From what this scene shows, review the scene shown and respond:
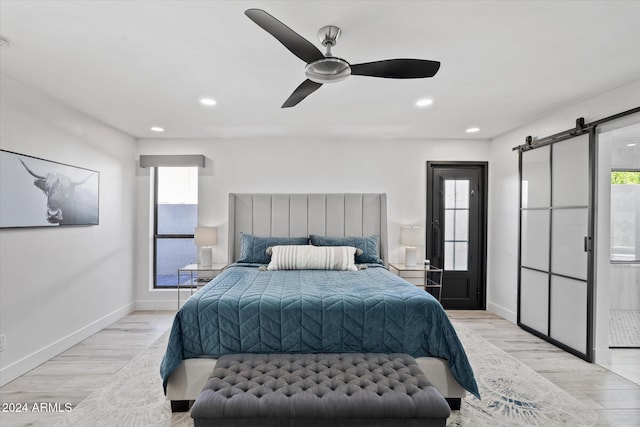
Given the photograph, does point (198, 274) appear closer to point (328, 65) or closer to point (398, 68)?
point (328, 65)

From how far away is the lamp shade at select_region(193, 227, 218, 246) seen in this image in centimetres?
419

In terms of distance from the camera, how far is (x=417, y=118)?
3.63m

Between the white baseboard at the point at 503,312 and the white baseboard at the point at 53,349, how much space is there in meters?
5.07

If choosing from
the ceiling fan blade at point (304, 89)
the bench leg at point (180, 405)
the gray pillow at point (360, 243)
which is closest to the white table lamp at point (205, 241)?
the gray pillow at point (360, 243)

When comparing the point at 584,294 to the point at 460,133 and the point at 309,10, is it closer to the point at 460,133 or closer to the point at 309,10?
the point at 460,133

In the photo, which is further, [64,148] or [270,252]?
[270,252]

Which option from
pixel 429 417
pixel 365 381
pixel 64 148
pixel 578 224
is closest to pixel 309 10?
pixel 365 381

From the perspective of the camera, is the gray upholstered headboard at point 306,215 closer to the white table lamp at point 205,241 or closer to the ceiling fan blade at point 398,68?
→ the white table lamp at point 205,241

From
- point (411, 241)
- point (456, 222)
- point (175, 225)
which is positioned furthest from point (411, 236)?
point (175, 225)

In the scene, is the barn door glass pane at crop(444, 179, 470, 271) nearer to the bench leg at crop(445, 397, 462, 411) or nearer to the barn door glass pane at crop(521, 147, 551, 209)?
the barn door glass pane at crop(521, 147, 551, 209)

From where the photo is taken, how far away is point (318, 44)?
206 centimetres

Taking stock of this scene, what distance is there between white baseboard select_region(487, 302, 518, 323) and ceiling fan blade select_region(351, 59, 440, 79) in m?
3.54

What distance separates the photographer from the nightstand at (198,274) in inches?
161

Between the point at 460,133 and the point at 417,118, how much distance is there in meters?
1.01
